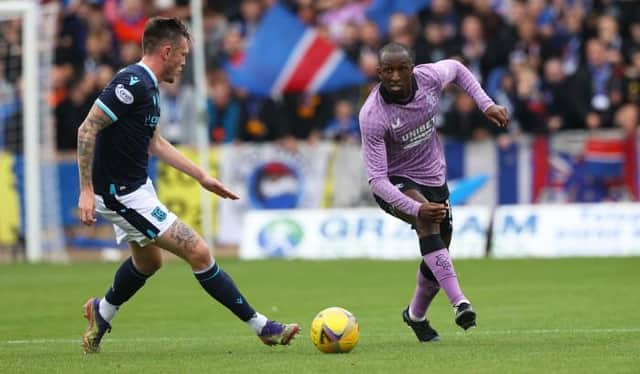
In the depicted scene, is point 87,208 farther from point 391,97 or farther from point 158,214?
point 391,97

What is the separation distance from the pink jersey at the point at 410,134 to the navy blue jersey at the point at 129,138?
5.51 ft

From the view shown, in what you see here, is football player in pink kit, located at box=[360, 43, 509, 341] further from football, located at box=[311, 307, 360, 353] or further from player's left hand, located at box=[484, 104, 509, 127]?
football, located at box=[311, 307, 360, 353]

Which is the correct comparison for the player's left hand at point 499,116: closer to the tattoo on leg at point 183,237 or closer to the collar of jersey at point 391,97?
the collar of jersey at point 391,97

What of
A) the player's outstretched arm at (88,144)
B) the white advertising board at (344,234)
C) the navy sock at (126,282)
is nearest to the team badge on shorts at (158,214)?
the player's outstretched arm at (88,144)

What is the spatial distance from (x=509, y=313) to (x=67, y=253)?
12.9 metres

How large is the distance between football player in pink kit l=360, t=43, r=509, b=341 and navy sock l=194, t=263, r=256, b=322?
1.37m

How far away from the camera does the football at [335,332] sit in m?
10.3

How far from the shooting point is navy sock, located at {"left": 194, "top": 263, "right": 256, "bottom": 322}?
34.7 ft

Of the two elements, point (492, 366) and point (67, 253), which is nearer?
point (492, 366)

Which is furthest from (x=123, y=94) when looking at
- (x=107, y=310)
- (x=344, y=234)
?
(x=344, y=234)

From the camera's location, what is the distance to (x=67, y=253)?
81.1 feet

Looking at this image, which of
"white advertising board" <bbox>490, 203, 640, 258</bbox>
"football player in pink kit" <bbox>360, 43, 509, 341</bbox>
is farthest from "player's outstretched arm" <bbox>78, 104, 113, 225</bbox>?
"white advertising board" <bbox>490, 203, 640, 258</bbox>

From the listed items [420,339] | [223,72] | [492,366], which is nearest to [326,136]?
[223,72]

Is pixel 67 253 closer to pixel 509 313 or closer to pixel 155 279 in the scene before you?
pixel 155 279
